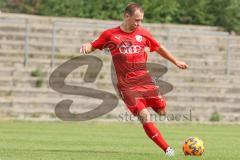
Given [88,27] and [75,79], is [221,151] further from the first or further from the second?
[88,27]

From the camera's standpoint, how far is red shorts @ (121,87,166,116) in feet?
43.2

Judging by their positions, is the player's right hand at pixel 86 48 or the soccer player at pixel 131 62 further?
the soccer player at pixel 131 62

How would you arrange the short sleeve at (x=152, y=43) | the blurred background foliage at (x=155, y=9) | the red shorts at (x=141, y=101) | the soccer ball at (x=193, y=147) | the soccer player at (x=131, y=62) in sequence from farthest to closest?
1. the blurred background foliage at (x=155, y=9)
2. the short sleeve at (x=152, y=43)
3. the soccer player at (x=131, y=62)
4. the red shorts at (x=141, y=101)
5. the soccer ball at (x=193, y=147)

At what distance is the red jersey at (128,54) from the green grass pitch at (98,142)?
1.17 metres

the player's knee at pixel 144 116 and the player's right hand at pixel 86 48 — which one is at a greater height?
the player's right hand at pixel 86 48

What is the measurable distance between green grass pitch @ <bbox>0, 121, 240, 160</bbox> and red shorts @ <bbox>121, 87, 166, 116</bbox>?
0.75 m

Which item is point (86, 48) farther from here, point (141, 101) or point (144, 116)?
point (144, 116)

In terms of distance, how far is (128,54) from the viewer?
13391mm

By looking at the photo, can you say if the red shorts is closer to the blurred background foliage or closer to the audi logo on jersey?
the audi logo on jersey

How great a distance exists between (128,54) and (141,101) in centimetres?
80

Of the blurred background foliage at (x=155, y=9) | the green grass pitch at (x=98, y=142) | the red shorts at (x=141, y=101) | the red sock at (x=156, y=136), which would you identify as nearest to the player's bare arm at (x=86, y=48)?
the red shorts at (x=141, y=101)

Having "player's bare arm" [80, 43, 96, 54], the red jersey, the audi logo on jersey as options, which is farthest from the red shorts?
"player's bare arm" [80, 43, 96, 54]

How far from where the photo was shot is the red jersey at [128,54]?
13375 millimetres

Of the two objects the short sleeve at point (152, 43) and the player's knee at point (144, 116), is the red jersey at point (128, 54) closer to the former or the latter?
the short sleeve at point (152, 43)
